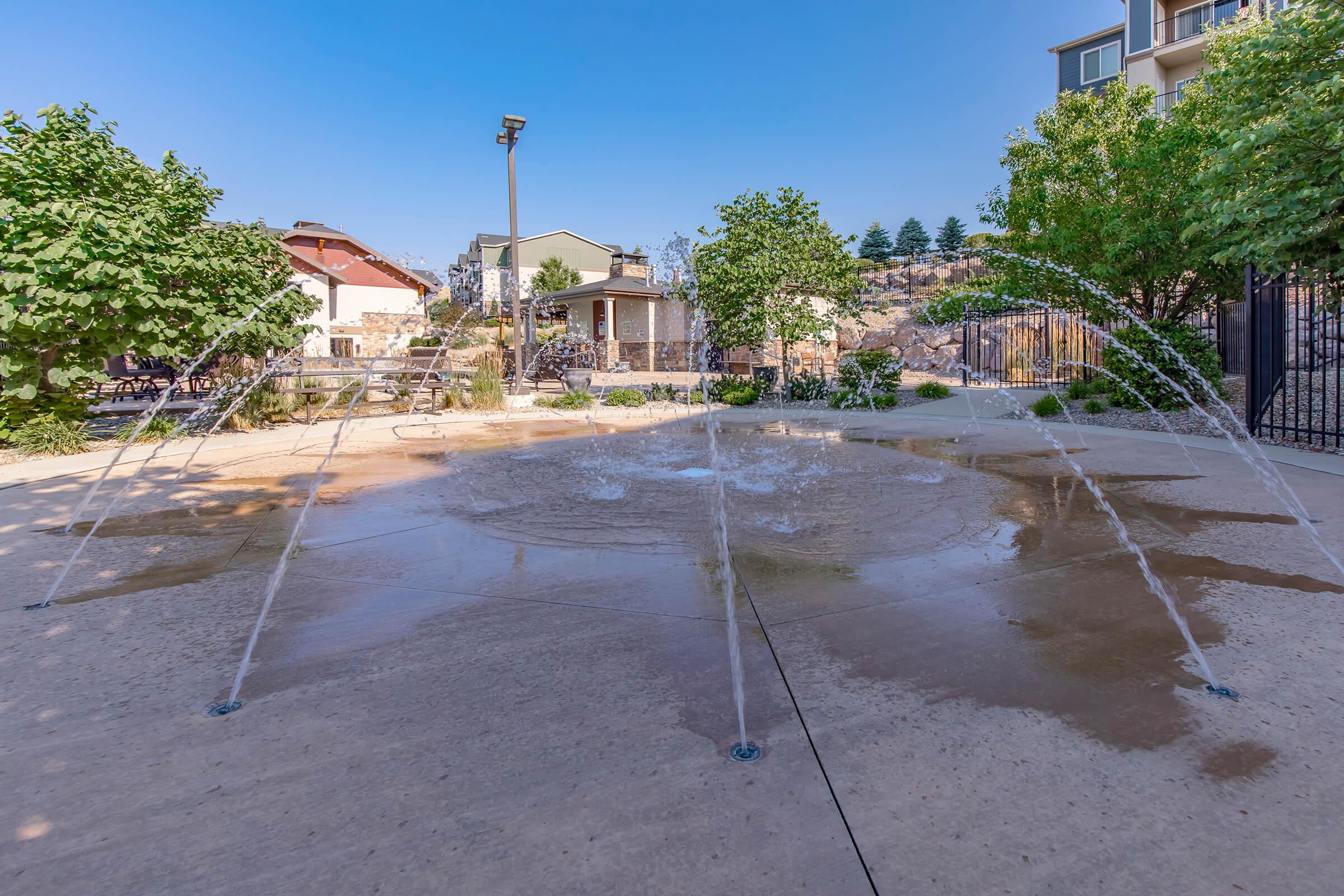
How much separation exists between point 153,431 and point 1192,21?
3308 cm

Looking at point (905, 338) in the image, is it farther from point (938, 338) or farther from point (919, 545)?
point (919, 545)

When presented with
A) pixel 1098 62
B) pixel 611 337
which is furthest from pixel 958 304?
pixel 1098 62

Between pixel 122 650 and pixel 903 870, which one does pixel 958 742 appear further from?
pixel 122 650

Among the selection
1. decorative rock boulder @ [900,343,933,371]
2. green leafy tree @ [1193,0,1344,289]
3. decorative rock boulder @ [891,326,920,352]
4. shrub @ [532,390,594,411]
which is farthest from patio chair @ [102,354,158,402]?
decorative rock boulder @ [891,326,920,352]

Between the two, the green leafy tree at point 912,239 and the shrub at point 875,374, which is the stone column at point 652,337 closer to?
the shrub at point 875,374

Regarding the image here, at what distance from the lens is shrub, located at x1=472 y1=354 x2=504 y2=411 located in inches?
615

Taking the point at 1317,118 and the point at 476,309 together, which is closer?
the point at 1317,118

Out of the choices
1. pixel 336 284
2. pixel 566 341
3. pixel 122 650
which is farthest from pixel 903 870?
pixel 336 284

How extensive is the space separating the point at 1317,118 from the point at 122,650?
10321 millimetres

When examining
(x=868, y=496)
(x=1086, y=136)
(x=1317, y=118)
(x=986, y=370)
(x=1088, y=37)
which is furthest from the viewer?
(x=1088, y=37)

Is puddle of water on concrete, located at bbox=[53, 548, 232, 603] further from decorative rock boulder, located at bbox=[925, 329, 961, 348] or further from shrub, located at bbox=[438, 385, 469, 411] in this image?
decorative rock boulder, located at bbox=[925, 329, 961, 348]

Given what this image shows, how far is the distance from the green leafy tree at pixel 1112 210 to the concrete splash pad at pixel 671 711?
8.78 m

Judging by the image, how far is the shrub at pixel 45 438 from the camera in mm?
9703

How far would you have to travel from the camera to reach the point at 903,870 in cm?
199
